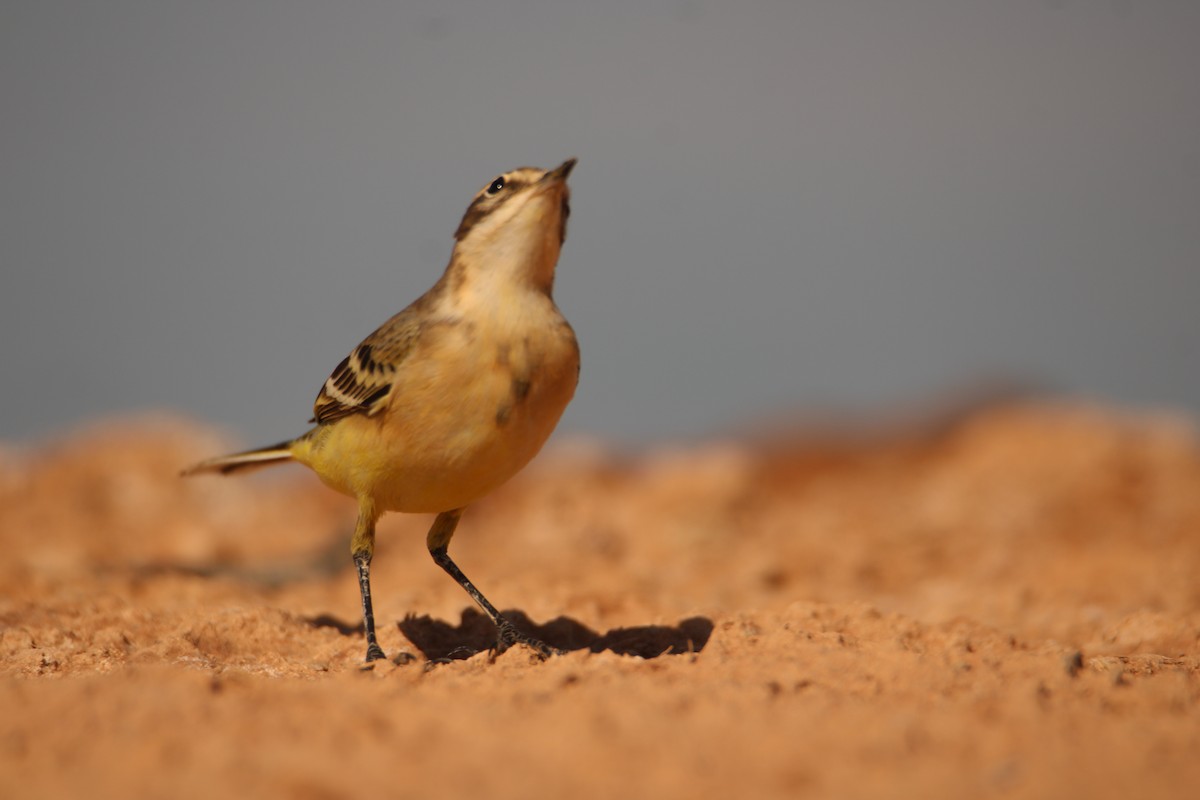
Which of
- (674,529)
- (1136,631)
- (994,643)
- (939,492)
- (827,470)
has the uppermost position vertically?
(827,470)

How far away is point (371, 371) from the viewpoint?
22.4 feet

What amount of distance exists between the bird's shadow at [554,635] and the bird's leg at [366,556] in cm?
36

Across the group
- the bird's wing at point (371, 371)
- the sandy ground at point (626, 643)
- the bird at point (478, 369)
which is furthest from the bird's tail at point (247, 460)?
the bird at point (478, 369)

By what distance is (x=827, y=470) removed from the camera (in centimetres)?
2156

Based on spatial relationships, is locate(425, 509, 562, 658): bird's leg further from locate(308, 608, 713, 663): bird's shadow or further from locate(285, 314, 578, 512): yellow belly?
locate(285, 314, 578, 512): yellow belly

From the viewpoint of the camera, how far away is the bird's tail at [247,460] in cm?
821

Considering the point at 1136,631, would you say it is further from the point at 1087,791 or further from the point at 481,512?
the point at 481,512

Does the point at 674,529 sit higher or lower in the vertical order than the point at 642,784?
higher

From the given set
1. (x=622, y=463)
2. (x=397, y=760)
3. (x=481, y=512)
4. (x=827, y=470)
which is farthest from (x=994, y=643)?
(x=827, y=470)

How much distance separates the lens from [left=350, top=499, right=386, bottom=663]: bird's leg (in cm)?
693

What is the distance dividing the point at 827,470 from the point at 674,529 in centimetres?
707

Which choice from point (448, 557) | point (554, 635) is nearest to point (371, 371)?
point (448, 557)

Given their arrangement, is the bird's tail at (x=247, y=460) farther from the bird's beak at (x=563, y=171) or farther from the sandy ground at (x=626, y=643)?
the bird's beak at (x=563, y=171)

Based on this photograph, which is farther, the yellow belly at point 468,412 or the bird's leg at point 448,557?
the bird's leg at point 448,557
